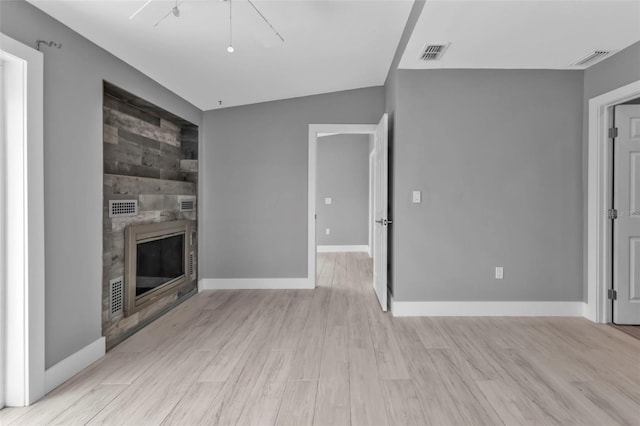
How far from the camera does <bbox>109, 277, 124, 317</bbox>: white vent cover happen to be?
3.04 m

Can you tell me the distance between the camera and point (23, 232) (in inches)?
83.7

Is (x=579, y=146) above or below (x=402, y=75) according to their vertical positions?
below

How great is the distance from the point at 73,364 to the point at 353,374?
191 centimetres

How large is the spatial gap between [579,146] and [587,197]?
1.74 ft

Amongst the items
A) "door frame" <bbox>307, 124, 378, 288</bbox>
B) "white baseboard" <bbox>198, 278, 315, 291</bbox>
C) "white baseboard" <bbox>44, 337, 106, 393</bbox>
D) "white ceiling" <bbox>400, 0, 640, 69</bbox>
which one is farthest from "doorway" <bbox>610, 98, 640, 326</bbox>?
"white baseboard" <bbox>44, 337, 106, 393</bbox>

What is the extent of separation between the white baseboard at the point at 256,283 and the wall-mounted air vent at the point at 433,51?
302 centimetres

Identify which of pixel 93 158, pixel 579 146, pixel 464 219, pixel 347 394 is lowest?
pixel 347 394

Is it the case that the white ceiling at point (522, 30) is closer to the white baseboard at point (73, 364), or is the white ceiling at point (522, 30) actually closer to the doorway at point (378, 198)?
the doorway at point (378, 198)

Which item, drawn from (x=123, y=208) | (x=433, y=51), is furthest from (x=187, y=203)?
(x=433, y=51)

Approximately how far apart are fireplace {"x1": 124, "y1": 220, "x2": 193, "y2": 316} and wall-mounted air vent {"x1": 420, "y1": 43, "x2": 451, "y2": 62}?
3.02m

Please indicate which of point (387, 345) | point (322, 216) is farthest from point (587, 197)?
point (322, 216)

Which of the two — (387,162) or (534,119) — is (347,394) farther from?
(534,119)

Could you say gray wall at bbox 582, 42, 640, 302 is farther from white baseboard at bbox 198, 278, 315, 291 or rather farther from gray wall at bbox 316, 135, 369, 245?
gray wall at bbox 316, 135, 369, 245

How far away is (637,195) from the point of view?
3.52 m
